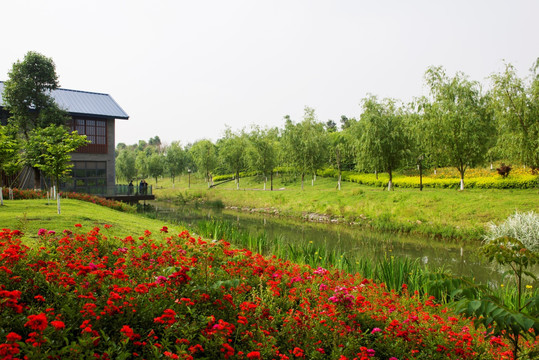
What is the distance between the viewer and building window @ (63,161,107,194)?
2690cm

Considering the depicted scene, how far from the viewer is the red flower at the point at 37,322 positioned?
2461mm

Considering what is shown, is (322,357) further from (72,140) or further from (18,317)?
(72,140)

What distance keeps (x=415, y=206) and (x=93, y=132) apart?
83.0 ft

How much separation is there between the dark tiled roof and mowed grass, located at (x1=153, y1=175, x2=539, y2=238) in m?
13.5

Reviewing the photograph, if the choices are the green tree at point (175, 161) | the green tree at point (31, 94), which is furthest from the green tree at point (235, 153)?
the green tree at point (31, 94)

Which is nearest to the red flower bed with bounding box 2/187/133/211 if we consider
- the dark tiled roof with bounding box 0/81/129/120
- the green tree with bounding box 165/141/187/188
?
the dark tiled roof with bounding box 0/81/129/120

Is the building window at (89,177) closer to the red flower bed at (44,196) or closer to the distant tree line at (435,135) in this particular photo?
the red flower bed at (44,196)

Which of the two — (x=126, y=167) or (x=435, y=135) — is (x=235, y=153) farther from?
(x=126, y=167)

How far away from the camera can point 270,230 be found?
61.0ft

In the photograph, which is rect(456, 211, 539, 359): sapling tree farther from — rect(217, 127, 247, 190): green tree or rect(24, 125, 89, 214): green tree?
rect(217, 127, 247, 190): green tree

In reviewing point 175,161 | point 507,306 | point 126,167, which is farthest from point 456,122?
point 126,167

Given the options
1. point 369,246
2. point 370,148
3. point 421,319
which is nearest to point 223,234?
point 369,246

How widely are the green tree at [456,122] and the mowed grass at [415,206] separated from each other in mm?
2531

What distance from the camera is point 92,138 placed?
29.2 meters
